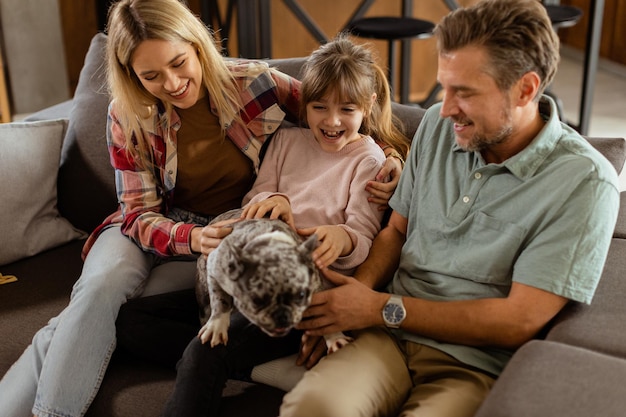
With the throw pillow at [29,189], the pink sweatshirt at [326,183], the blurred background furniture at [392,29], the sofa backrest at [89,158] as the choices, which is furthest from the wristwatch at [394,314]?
the blurred background furniture at [392,29]

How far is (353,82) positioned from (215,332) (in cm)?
71

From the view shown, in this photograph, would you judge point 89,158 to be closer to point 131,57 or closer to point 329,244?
point 131,57

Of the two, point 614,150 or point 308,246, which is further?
point 614,150

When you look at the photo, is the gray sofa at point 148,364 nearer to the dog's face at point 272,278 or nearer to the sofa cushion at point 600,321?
the sofa cushion at point 600,321

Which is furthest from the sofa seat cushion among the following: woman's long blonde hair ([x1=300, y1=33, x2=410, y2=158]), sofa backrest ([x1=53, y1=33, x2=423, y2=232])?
sofa backrest ([x1=53, y1=33, x2=423, y2=232])

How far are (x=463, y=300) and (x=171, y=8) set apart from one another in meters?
1.04

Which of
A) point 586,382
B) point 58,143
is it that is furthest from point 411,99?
point 586,382

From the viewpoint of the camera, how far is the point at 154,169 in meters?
2.09

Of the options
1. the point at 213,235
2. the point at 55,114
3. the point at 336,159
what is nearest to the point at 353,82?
the point at 336,159

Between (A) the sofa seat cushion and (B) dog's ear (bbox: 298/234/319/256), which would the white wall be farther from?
(A) the sofa seat cushion

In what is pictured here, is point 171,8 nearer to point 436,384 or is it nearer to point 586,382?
point 436,384

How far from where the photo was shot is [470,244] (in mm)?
1678

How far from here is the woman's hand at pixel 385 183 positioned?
1.93 meters

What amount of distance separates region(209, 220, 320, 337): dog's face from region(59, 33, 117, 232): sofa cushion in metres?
1.07
